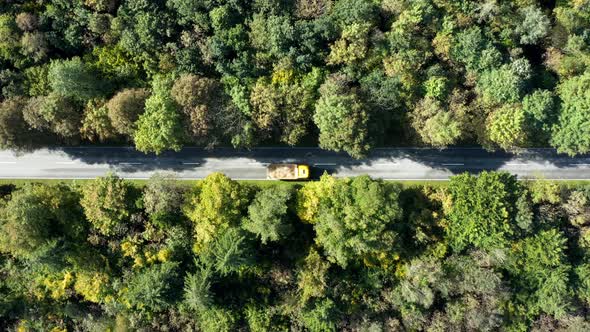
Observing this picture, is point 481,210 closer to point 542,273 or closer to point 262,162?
point 542,273

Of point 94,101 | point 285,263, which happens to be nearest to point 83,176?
point 94,101

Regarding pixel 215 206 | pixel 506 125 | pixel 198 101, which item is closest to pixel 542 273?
pixel 506 125

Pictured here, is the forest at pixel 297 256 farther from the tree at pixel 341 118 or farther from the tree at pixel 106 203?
the tree at pixel 341 118

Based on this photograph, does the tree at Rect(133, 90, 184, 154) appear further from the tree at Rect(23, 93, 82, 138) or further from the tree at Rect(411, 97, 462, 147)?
the tree at Rect(411, 97, 462, 147)

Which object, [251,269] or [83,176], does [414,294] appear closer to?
[251,269]

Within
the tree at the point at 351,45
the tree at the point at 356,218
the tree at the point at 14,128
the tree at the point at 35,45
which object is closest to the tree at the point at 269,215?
Result: the tree at the point at 356,218
